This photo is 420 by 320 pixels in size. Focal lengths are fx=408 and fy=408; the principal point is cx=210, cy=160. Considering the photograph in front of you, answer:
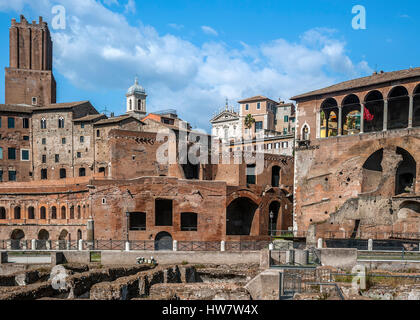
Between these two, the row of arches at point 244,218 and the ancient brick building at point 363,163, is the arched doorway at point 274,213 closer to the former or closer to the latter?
the row of arches at point 244,218

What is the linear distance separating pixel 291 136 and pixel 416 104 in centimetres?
2312

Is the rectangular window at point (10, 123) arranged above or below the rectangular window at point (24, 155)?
above

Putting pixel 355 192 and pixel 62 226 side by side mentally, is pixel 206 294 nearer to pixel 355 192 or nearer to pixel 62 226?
pixel 355 192

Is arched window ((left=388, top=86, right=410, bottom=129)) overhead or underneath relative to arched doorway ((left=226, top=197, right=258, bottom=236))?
overhead

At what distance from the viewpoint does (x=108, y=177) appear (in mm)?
42625

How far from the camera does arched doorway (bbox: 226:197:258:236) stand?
134 feet

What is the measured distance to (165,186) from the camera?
3506cm

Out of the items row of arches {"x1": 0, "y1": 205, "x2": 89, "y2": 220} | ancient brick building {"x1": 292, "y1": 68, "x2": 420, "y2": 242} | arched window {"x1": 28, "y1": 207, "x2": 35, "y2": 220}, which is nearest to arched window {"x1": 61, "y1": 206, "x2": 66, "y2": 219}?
row of arches {"x1": 0, "y1": 205, "x2": 89, "y2": 220}

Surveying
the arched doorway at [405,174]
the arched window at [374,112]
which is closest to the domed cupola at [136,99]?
the arched window at [374,112]

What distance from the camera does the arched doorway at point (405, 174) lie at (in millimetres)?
35969

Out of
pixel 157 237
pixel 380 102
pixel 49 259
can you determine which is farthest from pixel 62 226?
pixel 380 102

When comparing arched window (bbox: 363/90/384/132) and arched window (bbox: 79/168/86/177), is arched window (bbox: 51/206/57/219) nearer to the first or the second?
arched window (bbox: 79/168/86/177)

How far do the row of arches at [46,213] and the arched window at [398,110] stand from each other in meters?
31.8

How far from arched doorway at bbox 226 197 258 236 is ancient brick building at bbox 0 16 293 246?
102 mm
